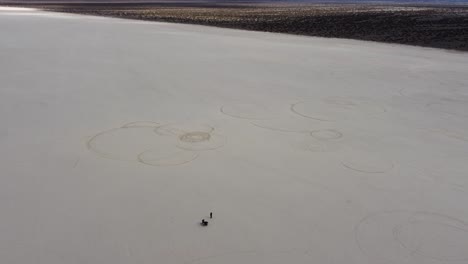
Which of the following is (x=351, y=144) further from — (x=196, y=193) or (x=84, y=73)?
(x=84, y=73)

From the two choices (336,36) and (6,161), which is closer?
(6,161)

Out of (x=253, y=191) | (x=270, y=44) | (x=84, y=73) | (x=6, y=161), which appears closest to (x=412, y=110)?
(x=253, y=191)

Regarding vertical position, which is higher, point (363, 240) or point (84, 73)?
point (84, 73)

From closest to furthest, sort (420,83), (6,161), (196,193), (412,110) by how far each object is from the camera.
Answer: (196,193)
(6,161)
(412,110)
(420,83)

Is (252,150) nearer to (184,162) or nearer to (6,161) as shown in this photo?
(184,162)

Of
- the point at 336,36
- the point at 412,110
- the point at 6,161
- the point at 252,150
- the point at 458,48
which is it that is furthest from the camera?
the point at 336,36

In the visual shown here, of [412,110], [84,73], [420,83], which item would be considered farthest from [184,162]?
[420,83]
